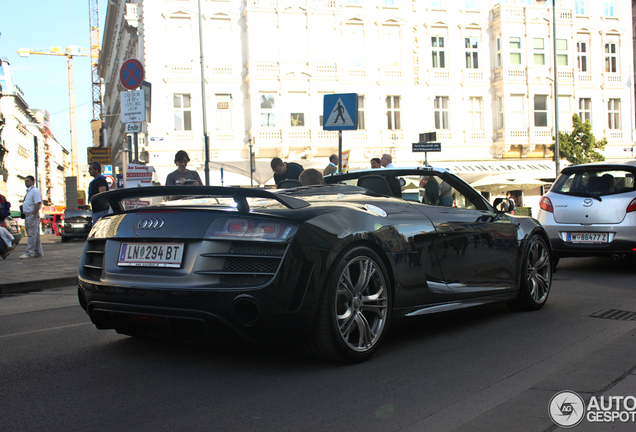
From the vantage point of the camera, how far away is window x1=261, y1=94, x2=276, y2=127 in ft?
115

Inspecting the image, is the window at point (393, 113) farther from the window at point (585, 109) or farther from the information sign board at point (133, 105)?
the information sign board at point (133, 105)

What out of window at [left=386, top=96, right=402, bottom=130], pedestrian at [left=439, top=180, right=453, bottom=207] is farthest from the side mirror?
window at [left=386, top=96, right=402, bottom=130]

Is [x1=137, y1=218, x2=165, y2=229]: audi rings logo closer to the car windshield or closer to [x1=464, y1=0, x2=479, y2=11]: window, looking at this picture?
the car windshield

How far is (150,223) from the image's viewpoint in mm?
4020

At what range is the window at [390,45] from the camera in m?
37.1

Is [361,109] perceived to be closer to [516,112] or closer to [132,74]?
[516,112]

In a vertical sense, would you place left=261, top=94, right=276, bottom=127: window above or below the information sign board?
above

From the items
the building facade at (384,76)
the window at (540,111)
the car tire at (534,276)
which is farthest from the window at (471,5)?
the car tire at (534,276)

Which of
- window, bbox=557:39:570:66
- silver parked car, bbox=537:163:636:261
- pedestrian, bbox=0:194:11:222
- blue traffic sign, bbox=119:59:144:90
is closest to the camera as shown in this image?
silver parked car, bbox=537:163:636:261

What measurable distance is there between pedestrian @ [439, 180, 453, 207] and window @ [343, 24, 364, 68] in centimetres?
3224

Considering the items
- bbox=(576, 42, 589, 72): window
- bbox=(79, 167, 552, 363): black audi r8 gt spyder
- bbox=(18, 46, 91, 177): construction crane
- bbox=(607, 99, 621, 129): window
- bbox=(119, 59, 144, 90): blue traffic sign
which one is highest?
bbox=(18, 46, 91, 177): construction crane

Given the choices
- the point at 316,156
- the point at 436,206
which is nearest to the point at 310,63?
the point at 316,156

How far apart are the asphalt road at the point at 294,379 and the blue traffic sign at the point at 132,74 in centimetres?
626

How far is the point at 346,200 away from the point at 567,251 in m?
5.87
